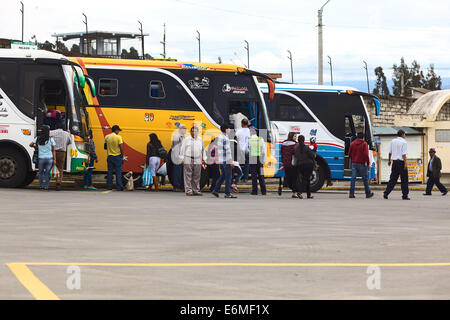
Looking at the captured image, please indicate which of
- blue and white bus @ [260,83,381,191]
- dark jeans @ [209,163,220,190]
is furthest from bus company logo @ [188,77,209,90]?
blue and white bus @ [260,83,381,191]

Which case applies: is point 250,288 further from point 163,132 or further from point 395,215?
point 163,132

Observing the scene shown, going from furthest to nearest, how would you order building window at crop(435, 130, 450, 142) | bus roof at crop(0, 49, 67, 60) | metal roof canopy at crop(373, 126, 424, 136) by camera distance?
building window at crop(435, 130, 450, 142) → metal roof canopy at crop(373, 126, 424, 136) → bus roof at crop(0, 49, 67, 60)

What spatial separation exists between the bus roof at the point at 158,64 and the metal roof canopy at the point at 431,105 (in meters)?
19.1

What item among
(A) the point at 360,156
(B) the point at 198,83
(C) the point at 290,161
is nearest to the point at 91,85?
(B) the point at 198,83

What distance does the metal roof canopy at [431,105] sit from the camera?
1657 inches

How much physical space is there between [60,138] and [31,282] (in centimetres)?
1538

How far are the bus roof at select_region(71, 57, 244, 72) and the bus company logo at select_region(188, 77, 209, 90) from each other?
0.33 metres

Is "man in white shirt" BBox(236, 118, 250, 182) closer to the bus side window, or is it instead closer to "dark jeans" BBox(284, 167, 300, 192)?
"dark jeans" BBox(284, 167, 300, 192)

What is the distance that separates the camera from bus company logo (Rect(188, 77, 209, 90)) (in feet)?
81.9

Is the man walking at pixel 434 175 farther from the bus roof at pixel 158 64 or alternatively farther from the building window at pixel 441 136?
the building window at pixel 441 136

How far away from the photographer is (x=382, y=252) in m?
10.2

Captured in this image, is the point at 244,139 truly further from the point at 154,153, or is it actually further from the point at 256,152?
the point at 154,153
